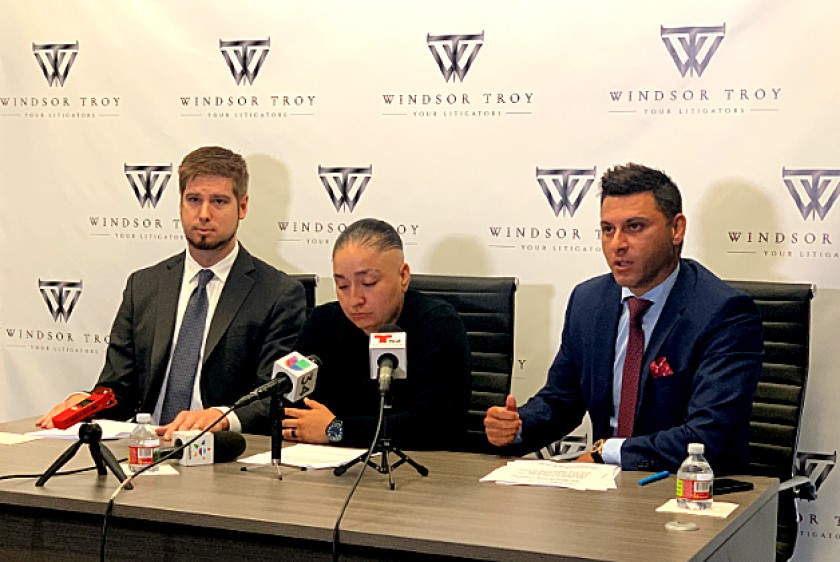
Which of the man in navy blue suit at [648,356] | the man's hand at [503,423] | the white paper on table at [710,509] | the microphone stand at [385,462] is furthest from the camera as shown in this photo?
the man's hand at [503,423]

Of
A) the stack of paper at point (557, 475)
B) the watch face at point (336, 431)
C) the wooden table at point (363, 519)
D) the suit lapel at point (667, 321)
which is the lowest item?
the wooden table at point (363, 519)

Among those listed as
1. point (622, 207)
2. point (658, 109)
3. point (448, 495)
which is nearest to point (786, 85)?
point (658, 109)

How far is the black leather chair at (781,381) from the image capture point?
3490mm

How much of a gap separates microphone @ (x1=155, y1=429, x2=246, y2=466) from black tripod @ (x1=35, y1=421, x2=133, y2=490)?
149 millimetres

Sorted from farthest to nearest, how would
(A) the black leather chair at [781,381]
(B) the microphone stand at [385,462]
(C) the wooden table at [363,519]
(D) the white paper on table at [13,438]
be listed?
(A) the black leather chair at [781,381] → (D) the white paper on table at [13,438] → (B) the microphone stand at [385,462] → (C) the wooden table at [363,519]

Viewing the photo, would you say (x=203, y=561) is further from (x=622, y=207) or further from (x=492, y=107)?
(x=492, y=107)

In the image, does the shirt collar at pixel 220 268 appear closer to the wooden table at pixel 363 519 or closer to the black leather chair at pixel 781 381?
the wooden table at pixel 363 519

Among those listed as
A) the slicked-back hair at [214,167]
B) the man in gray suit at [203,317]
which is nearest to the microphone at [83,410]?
the man in gray suit at [203,317]

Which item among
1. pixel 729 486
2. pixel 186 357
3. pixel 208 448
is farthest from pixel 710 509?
pixel 186 357

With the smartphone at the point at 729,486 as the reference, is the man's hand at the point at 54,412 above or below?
above

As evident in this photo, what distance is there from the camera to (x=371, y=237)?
338 centimetres

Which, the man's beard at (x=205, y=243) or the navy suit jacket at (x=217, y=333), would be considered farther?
the man's beard at (x=205, y=243)

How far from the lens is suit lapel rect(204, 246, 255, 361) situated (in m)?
3.93

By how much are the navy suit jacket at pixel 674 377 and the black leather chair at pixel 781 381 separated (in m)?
0.29
